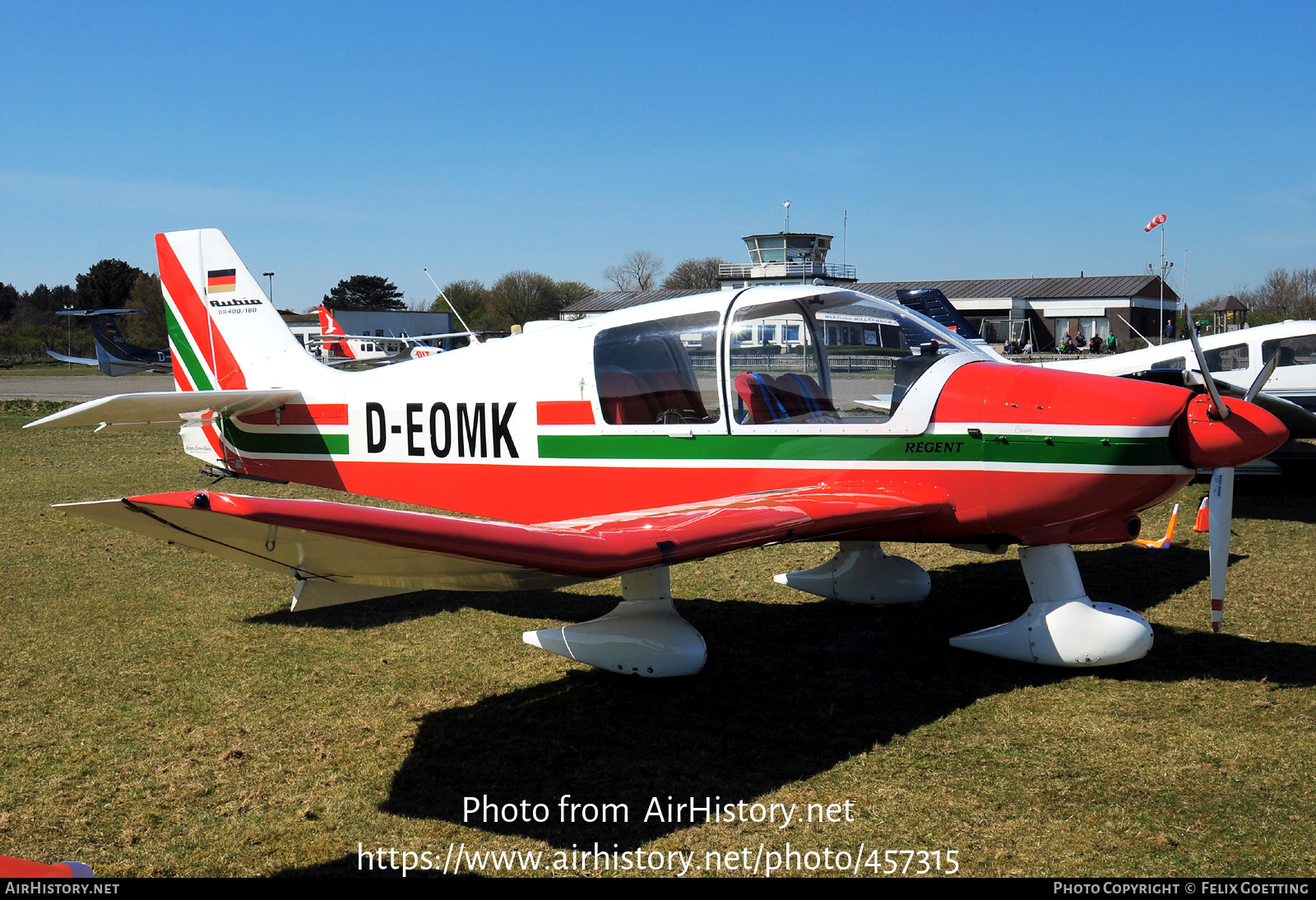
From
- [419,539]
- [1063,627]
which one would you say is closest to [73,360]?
[419,539]

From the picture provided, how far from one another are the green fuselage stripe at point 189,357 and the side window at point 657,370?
11.9ft

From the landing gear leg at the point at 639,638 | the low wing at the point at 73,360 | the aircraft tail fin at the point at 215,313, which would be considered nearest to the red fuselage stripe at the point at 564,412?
the landing gear leg at the point at 639,638

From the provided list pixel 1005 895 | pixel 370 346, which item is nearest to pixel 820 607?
pixel 1005 895

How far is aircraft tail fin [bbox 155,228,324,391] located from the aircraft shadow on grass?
227 centimetres

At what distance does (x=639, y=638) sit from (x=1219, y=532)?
3142 millimetres

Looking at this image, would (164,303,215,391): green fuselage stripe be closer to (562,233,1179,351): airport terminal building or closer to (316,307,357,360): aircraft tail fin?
(316,307,357,360): aircraft tail fin

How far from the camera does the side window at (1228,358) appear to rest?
12.4 metres

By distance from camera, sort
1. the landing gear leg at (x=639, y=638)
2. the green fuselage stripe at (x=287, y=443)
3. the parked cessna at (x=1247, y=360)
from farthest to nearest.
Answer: the parked cessna at (x=1247, y=360) → the green fuselage stripe at (x=287, y=443) → the landing gear leg at (x=639, y=638)

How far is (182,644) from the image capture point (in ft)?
19.1

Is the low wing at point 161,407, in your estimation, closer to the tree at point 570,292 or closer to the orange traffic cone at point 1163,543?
the orange traffic cone at point 1163,543

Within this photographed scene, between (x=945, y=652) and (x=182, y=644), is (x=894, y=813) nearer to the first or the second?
(x=945, y=652)

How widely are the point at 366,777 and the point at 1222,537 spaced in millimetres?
4492

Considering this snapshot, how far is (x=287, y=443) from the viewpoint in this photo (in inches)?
259

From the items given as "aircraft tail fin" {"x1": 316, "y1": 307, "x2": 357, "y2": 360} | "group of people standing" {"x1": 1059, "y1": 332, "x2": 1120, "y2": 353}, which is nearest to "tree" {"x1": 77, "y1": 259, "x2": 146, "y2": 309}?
"aircraft tail fin" {"x1": 316, "y1": 307, "x2": 357, "y2": 360}
